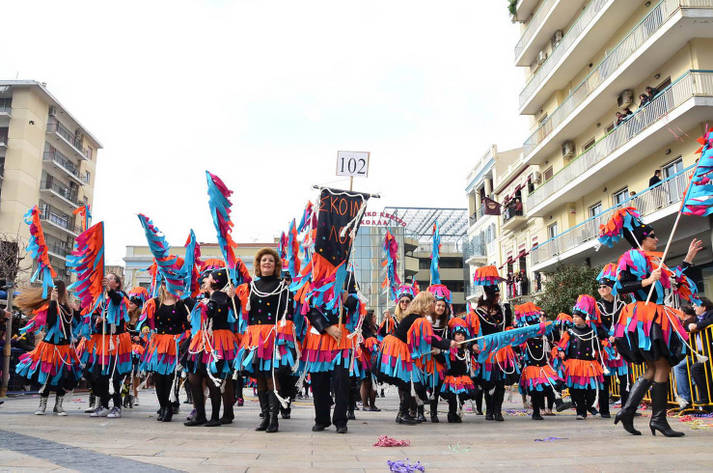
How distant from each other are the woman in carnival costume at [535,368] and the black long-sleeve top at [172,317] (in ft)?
17.7

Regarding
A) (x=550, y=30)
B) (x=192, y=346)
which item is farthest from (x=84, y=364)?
(x=550, y=30)

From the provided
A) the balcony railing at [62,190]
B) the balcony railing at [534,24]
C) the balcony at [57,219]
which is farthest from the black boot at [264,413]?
the balcony railing at [62,190]

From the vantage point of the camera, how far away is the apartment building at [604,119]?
58.3 ft

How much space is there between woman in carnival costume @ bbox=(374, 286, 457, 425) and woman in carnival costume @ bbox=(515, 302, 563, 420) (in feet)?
6.44

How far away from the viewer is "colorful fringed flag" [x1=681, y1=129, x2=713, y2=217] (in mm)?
6246

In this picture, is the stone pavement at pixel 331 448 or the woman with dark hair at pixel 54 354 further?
the woman with dark hair at pixel 54 354

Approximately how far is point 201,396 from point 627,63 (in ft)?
64.8

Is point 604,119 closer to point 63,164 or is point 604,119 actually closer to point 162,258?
point 162,258

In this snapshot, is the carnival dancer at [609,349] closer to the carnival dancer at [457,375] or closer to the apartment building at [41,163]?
the carnival dancer at [457,375]

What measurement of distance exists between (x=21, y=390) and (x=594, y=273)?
18.3 meters

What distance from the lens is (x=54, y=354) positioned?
28.5 ft

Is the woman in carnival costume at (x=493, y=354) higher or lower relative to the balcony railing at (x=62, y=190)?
lower

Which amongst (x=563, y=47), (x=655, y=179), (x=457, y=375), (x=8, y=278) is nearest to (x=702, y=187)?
(x=457, y=375)

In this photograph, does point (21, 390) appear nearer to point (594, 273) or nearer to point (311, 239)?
point (311, 239)
